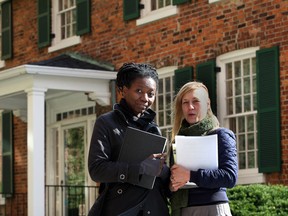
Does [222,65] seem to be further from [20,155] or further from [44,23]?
[20,155]

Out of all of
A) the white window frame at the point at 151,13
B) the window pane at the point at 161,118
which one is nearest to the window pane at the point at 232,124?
the window pane at the point at 161,118

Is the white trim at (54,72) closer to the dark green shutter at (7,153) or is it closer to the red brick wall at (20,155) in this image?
the red brick wall at (20,155)

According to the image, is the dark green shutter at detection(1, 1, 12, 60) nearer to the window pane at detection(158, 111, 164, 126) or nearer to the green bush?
the window pane at detection(158, 111, 164, 126)

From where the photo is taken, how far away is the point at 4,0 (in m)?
18.4

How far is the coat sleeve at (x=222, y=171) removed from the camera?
13.8ft

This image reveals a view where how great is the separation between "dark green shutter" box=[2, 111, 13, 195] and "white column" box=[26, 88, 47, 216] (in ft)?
13.2

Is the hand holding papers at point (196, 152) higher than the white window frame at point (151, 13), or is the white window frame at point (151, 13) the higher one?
the white window frame at point (151, 13)

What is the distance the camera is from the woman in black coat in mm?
4184

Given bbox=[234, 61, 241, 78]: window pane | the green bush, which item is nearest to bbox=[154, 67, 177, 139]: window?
bbox=[234, 61, 241, 78]: window pane

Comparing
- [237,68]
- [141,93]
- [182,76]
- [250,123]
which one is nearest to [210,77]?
[237,68]

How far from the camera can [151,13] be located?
14227 millimetres

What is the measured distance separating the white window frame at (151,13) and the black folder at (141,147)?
31.0ft

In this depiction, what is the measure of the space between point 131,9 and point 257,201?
575 cm

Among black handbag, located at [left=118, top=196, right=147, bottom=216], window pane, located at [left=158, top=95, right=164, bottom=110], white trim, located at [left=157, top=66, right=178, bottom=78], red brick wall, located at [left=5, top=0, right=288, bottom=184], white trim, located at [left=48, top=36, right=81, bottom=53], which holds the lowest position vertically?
black handbag, located at [left=118, top=196, right=147, bottom=216]
